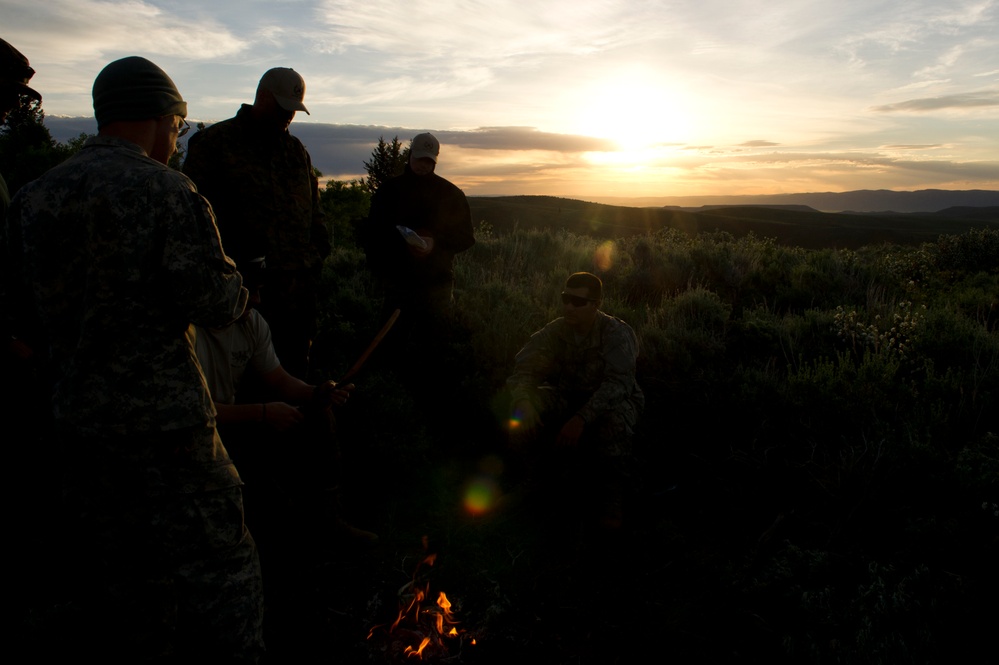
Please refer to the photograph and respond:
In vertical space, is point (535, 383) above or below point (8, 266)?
below

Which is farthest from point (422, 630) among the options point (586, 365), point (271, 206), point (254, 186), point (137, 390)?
point (254, 186)

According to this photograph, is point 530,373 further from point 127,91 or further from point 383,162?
point 383,162

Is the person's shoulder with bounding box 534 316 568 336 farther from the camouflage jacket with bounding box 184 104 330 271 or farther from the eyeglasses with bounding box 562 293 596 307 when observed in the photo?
the camouflage jacket with bounding box 184 104 330 271

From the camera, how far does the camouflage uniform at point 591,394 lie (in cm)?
445

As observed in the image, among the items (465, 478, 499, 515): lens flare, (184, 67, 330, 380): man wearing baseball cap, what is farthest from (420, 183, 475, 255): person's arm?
(465, 478, 499, 515): lens flare

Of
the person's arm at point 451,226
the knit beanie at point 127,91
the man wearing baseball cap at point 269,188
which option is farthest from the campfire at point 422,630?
the person's arm at point 451,226

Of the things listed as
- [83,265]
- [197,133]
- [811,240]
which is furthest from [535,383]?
[811,240]

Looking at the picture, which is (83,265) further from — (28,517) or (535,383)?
(535,383)

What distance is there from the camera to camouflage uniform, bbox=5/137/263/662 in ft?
6.13

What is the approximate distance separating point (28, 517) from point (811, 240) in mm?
65713

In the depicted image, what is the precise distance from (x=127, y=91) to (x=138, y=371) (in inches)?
33.9

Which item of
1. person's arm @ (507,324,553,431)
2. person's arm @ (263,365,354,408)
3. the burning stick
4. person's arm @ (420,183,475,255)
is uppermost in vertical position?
person's arm @ (420,183,475,255)

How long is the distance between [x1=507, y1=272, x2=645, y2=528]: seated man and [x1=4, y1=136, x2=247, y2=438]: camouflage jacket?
2854mm

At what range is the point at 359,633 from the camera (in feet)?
10.7
